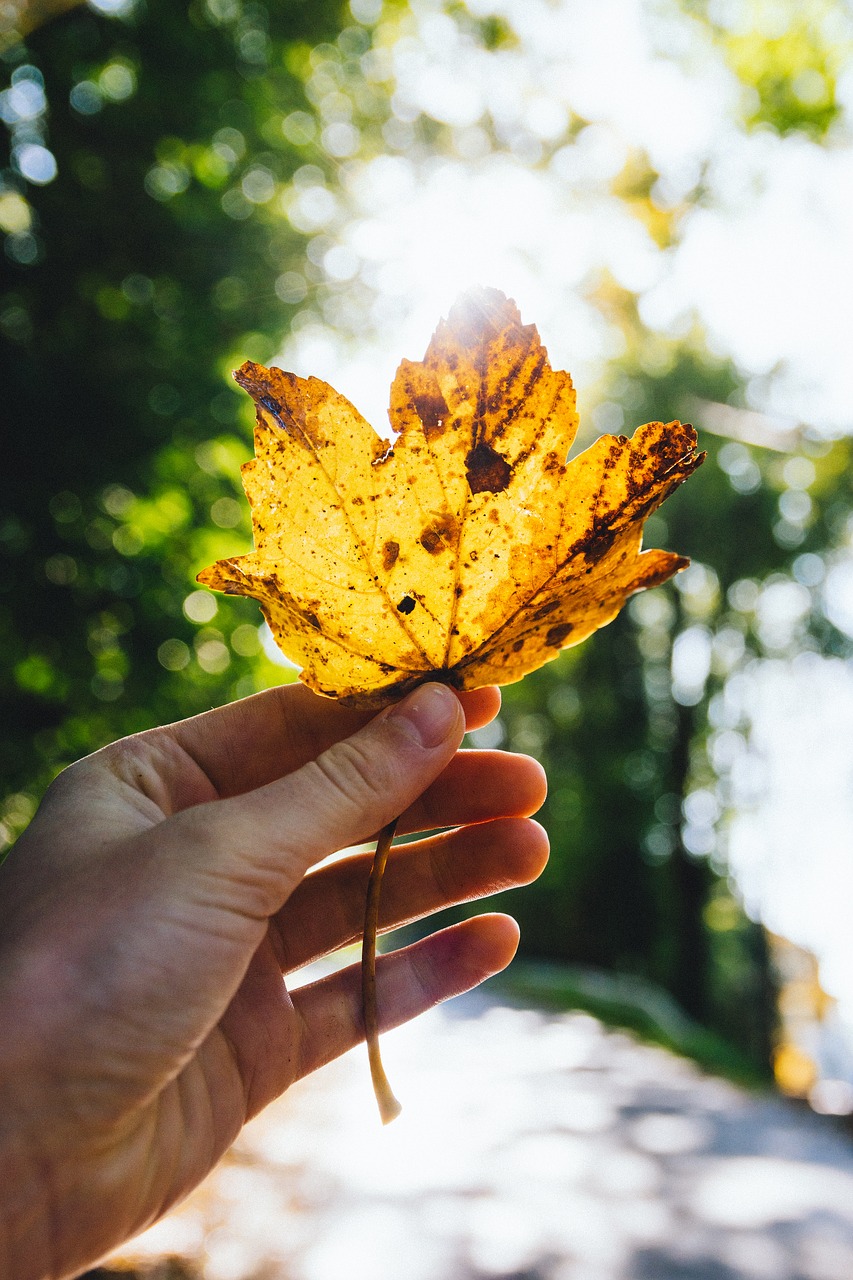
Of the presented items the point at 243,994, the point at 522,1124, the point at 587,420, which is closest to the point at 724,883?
the point at 587,420

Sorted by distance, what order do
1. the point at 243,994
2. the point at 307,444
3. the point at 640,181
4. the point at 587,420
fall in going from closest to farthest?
1. the point at 307,444
2. the point at 243,994
3. the point at 640,181
4. the point at 587,420

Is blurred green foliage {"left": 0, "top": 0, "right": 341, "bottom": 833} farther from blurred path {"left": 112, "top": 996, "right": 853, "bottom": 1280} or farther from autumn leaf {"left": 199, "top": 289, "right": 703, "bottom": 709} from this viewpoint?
autumn leaf {"left": 199, "top": 289, "right": 703, "bottom": 709}

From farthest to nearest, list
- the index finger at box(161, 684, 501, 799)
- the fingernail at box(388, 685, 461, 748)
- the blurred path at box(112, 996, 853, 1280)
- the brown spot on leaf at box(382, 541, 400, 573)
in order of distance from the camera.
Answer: the blurred path at box(112, 996, 853, 1280)
the index finger at box(161, 684, 501, 799)
the fingernail at box(388, 685, 461, 748)
the brown spot on leaf at box(382, 541, 400, 573)

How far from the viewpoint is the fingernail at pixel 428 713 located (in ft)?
4.99

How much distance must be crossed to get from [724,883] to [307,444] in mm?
24889

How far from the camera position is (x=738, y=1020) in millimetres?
23703

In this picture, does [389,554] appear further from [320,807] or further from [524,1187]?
[524,1187]

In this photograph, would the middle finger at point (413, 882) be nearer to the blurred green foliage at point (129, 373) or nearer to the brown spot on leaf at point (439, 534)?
the brown spot on leaf at point (439, 534)

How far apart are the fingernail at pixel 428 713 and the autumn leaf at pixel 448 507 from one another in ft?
0.28

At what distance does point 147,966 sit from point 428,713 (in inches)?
25.9

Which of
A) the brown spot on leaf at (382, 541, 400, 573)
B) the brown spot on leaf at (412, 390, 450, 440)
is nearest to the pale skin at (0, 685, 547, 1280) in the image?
the brown spot on leaf at (382, 541, 400, 573)

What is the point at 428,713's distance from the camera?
152 centimetres

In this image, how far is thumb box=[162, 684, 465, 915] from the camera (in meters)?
1.42

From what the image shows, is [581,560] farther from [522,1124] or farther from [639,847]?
[639,847]
